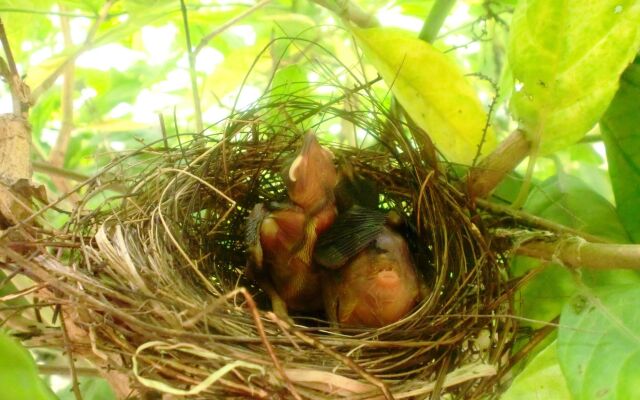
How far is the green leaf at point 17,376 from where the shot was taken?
363mm

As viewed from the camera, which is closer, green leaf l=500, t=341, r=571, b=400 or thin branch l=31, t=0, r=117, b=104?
green leaf l=500, t=341, r=571, b=400

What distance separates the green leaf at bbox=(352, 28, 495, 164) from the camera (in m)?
0.73

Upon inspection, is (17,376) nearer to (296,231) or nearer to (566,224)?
(296,231)

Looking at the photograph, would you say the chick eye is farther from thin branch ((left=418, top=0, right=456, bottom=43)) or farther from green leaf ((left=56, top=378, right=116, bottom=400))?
green leaf ((left=56, top=378, right=116, bottom=400))

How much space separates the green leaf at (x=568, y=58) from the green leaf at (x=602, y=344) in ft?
0.65

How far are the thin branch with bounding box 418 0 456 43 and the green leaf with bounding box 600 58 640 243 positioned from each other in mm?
218

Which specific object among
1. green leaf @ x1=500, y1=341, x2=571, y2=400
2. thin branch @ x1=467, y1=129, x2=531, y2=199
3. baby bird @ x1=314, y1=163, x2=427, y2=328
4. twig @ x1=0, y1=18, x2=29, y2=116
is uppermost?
twig @ x1=0, y1=18, x2=29, y2=116

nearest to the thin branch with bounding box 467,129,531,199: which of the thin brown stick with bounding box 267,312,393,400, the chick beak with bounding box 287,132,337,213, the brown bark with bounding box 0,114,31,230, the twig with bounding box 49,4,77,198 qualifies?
the chick beak with bounding box 287,132,337,213

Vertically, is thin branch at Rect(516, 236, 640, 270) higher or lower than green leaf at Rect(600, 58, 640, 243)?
lower

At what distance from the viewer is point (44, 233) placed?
0.59 meters

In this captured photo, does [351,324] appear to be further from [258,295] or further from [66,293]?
[66,293]

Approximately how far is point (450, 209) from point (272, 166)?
0.25 meters

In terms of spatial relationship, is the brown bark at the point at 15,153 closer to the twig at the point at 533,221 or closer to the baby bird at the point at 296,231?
the baby bird at the point at 296,231

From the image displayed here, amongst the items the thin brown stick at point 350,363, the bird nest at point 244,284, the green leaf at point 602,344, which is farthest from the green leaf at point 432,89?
the thin brown stick at point 350,363
